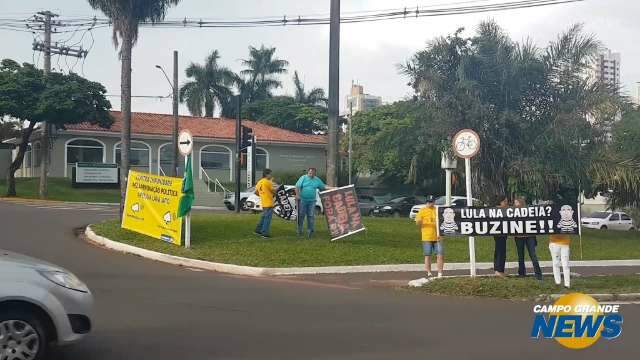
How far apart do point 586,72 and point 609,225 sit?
68.6 feet

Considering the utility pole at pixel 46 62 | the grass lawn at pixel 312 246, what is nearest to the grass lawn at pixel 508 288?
the grass lawn at pixel 312 246

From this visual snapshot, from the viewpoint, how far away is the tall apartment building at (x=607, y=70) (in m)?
22.7

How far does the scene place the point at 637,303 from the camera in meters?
11.2

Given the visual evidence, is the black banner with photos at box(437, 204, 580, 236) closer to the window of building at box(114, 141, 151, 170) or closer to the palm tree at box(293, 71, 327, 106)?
Result: the window of building at box(114, 141, 151, 170)

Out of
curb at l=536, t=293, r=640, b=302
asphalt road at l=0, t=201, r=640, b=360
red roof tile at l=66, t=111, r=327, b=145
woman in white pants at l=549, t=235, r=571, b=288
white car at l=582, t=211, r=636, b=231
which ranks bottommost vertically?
white car at l=582, t=211, r=636, b=231

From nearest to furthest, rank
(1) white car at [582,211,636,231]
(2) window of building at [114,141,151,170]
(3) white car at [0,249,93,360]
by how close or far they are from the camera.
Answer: (3) white car at [0,249,93,360] < (1) white car at [582,211,636,231] < (2) window of building at [114,141,151,170]

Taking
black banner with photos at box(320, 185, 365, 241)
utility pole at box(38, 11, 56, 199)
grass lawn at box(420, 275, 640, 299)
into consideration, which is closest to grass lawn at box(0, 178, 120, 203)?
utility pole at box(38, 11, 56, 199)

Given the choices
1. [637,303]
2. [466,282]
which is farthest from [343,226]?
[637,303]

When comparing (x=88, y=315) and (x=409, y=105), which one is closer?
(x=88, y=315)

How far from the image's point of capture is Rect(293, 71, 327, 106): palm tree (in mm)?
67375

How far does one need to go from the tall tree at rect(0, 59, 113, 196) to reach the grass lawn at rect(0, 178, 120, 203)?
1587mm

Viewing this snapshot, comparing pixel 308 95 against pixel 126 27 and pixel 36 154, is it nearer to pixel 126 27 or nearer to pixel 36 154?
pixel 36 154

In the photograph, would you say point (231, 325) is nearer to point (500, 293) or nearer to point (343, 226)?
point (500, 293)

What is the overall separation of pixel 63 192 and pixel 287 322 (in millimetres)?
33628
